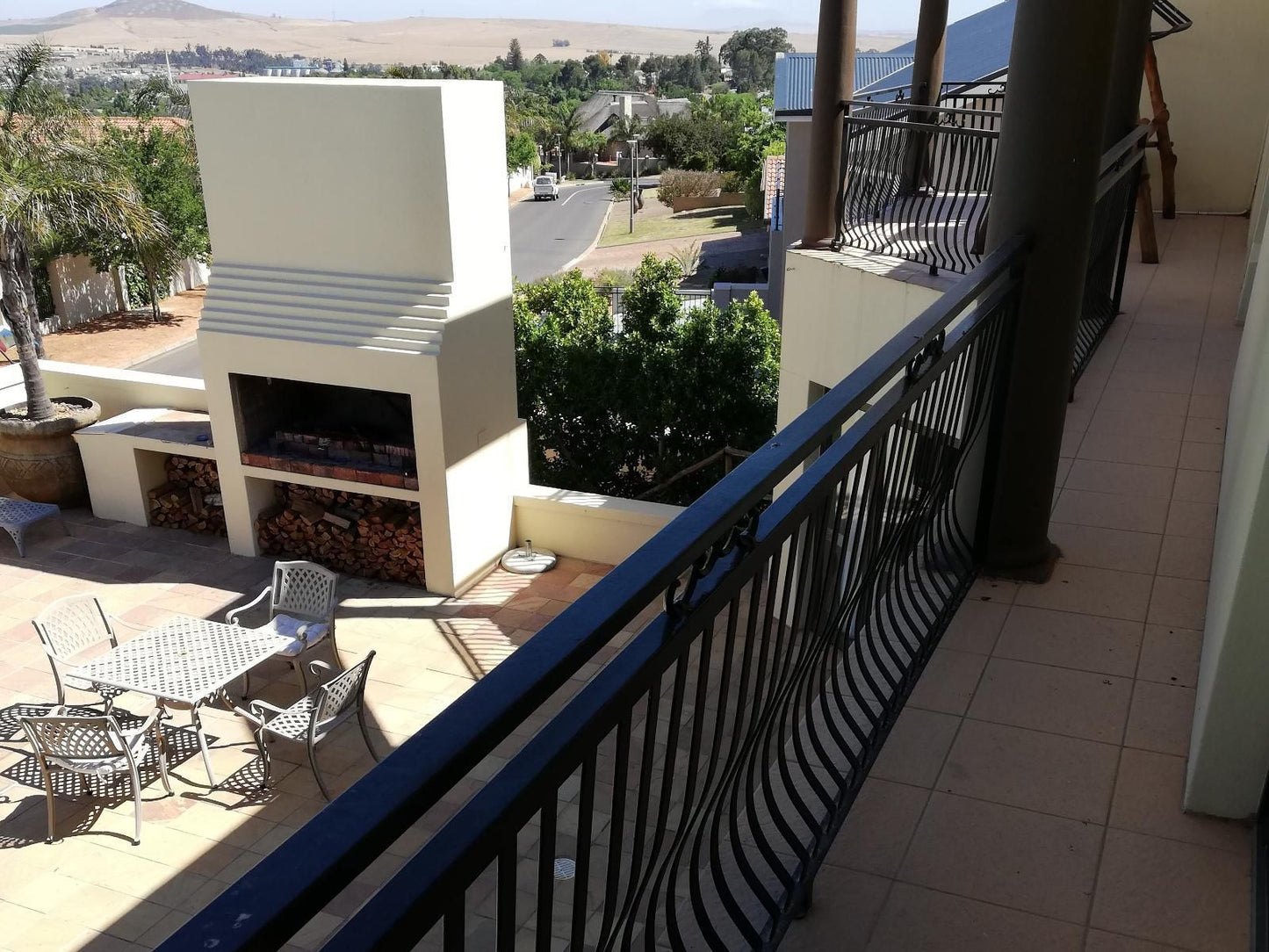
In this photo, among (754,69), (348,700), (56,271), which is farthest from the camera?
(754,69)

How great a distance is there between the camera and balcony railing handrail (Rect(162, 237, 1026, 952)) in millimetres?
826

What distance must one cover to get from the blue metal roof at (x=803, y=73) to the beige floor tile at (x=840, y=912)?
23061mm

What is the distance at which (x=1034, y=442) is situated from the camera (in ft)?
11.5

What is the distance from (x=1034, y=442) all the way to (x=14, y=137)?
1339 centimetres

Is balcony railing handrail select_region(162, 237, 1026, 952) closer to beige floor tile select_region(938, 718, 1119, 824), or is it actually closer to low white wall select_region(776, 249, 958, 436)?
beige floor tile select_region(938, 718, 1119, 824)

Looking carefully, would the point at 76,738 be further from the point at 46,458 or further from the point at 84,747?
the point at 46,458

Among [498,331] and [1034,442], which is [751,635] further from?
[498,331]

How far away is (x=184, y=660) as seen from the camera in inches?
324

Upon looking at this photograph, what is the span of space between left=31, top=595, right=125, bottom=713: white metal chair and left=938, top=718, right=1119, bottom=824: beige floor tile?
736cm

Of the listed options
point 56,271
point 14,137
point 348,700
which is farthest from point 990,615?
point 56,271

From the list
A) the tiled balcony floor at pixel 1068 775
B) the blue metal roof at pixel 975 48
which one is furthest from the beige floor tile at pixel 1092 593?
the blue metal roof at pixel 975 48

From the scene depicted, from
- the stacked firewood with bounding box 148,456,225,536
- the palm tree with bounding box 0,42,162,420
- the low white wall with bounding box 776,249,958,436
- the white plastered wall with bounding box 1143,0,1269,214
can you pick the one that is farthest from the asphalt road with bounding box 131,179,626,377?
the white plastered wall with bounding box 1143,0,1269,214

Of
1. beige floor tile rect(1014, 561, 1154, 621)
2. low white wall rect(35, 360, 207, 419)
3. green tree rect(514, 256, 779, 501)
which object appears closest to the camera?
beige floor tile rect(1014, 561, 1154, 621)

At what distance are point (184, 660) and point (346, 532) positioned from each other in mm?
3923
